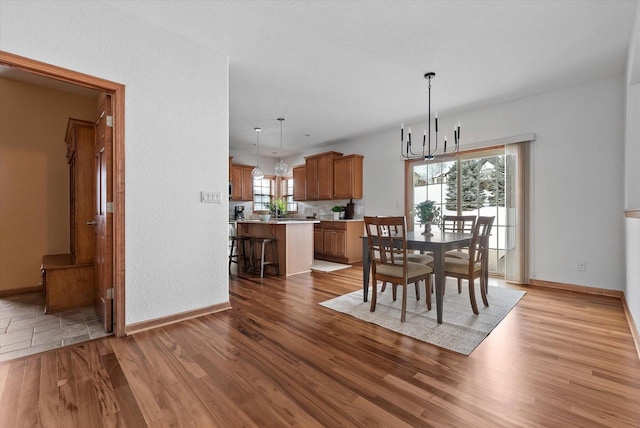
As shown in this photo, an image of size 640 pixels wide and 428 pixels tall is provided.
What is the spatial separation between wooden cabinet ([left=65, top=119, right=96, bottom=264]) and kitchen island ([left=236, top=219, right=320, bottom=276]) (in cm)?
229

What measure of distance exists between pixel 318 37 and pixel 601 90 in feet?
12.2

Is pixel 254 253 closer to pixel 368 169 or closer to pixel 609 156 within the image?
pixel 368 169

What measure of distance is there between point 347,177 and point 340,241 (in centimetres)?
148

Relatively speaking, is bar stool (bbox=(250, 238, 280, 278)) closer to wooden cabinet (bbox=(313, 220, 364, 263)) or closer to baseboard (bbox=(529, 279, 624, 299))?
wooden cabinet (bbox=(313, 220, 364, 263))

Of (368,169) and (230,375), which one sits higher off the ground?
(368,169)

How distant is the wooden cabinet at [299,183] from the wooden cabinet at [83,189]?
4.73 metres

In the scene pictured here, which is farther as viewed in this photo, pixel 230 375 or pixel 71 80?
pixel 71 80

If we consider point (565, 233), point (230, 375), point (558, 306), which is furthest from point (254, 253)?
point (565, 233)

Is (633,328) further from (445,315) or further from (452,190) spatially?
(452,190)

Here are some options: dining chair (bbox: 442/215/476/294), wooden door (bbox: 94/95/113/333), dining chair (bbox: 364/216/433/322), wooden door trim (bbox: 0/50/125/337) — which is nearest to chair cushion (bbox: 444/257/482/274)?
dining chair (bbox: 364/216/433/322)

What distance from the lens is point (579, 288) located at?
3.76 meters

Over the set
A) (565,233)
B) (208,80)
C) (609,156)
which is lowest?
(565,233)

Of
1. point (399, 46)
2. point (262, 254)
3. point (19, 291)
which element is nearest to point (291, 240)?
point (262, 254)

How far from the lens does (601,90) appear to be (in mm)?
3607
